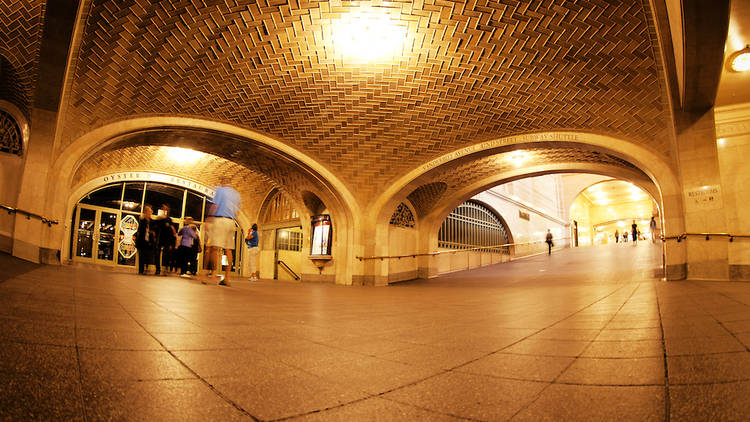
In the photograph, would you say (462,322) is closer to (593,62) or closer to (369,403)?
(369,403)

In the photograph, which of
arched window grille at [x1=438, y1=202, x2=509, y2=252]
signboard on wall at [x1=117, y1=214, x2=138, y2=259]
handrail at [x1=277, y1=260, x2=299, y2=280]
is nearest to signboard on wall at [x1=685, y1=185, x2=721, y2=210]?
arched window grille at [x1=438, y1=202, x2=509, y2=252]

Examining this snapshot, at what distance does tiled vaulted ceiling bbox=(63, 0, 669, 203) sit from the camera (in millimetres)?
5875

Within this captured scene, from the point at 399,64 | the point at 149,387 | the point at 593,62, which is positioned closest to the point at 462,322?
the point at 149,387

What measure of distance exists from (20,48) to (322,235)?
27.4ft

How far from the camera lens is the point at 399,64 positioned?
7.23 m

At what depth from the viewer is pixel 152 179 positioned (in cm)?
1427

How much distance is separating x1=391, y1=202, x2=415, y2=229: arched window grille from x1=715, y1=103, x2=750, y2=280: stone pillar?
8.53 m

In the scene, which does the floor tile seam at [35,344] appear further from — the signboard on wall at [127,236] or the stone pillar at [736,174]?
the signboard on wall at [127,236]

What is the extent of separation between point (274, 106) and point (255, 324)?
6.99 meters

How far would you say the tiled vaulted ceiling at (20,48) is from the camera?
5488mm

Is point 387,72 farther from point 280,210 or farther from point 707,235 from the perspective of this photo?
point 280,210

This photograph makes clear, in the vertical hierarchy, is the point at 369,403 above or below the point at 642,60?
below

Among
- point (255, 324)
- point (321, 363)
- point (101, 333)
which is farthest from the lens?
point (255, 324)

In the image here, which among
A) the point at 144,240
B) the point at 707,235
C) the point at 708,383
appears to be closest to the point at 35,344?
the point at 708,383
